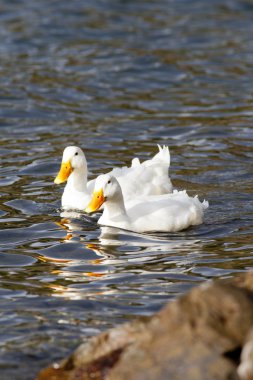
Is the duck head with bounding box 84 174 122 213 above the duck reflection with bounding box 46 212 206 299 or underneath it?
above

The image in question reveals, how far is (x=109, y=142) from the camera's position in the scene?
14.5m

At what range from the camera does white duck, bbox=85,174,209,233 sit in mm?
10297

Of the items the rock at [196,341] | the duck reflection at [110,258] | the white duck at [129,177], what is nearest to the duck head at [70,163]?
the white duck at [129,177]

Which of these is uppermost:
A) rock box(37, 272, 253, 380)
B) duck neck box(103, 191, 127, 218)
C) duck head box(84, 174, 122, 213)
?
rock box(37, 272, 253, 380)

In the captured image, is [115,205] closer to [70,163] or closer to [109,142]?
[70,163]

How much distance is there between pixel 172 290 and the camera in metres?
8.02

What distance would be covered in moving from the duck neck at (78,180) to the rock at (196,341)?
19.9 feet

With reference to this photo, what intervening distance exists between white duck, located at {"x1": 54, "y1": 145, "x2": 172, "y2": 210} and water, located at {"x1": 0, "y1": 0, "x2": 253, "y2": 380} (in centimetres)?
35

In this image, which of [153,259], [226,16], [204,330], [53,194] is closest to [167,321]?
[204,330]

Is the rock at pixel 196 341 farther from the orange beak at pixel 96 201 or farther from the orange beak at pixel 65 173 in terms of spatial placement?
the orange beak at pixel 65 173

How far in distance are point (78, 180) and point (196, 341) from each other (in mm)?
6581

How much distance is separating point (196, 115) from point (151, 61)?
4050 mm

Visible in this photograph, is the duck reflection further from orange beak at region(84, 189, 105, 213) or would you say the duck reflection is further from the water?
orange beak at region(84, 189, 105, 213)

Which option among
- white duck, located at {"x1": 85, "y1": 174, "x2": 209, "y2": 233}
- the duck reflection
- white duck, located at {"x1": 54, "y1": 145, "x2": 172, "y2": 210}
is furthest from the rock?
white duck, located at {"x1": 54, "y1": 145, "x2": 172, "y2": 210}
